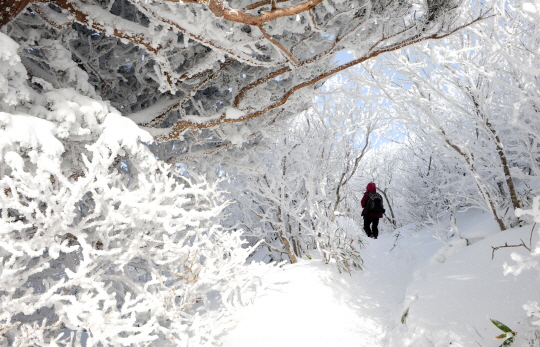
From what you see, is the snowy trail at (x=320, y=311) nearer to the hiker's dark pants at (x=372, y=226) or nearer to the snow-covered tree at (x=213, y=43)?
the snow-covered tree at (x=213, y=43)

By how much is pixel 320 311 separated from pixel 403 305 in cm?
96

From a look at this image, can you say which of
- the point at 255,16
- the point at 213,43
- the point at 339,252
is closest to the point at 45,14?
the point at 213,43

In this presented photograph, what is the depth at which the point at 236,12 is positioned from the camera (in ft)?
5.11

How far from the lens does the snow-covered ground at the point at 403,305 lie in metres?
2.29

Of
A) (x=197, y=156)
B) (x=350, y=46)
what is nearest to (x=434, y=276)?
(x=350, y=46)

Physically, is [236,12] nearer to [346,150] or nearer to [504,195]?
[346,150]

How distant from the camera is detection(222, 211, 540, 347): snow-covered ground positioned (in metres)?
2.29

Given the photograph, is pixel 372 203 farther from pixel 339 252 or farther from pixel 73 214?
pixel 73 214

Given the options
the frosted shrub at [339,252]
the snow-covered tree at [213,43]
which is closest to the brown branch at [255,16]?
the snow-covered tree at [213,43]

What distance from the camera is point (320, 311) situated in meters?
3.28

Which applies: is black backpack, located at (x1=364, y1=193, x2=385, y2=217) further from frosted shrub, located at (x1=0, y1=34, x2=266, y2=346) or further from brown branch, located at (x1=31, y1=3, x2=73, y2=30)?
brown branch, located at (x1=31, y1=3, x2=73, y2=30)

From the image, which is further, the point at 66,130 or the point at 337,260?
the point at 337,260

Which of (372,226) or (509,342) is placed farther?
(372,226)

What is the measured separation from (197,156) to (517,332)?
3249 millimetres
